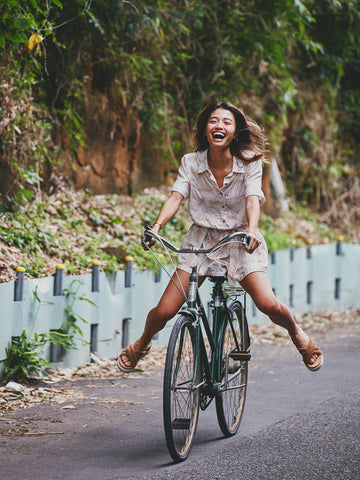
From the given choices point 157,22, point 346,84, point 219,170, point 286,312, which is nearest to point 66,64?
point 157,22

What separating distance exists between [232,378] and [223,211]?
1.19 m

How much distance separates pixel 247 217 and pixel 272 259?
5.75m

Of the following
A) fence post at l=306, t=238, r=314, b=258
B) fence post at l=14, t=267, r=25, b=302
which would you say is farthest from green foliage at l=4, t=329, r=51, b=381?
fence post at l=306, t=238, r=314, b=258

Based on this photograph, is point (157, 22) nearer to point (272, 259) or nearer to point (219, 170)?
point (272, 259)

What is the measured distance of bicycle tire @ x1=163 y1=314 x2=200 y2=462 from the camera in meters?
3.92

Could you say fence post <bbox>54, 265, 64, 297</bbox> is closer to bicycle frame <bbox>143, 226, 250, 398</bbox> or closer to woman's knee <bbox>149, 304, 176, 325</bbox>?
woman's knee <bbox>149, 304, 176, 325</bbox>

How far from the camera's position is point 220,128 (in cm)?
471

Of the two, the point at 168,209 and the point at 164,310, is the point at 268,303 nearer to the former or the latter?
the point at 164,310

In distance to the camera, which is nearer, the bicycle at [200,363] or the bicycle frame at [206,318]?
the bicycle at [200,363]

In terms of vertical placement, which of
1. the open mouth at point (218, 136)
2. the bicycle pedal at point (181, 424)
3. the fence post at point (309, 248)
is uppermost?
the open mouth at point (218, 136)

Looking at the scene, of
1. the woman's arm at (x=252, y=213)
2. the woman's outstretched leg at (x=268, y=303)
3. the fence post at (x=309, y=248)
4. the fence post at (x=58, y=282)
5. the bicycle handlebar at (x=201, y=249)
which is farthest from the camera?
the fence post at (x=309, y=248)

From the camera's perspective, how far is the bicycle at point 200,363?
4.01 m

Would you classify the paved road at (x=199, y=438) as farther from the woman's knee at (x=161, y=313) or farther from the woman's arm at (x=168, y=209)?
the woman's arm at (x=168, y=209)

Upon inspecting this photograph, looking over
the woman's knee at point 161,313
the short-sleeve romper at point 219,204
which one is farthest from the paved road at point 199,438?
the short-sleeve romper at point 219,204
